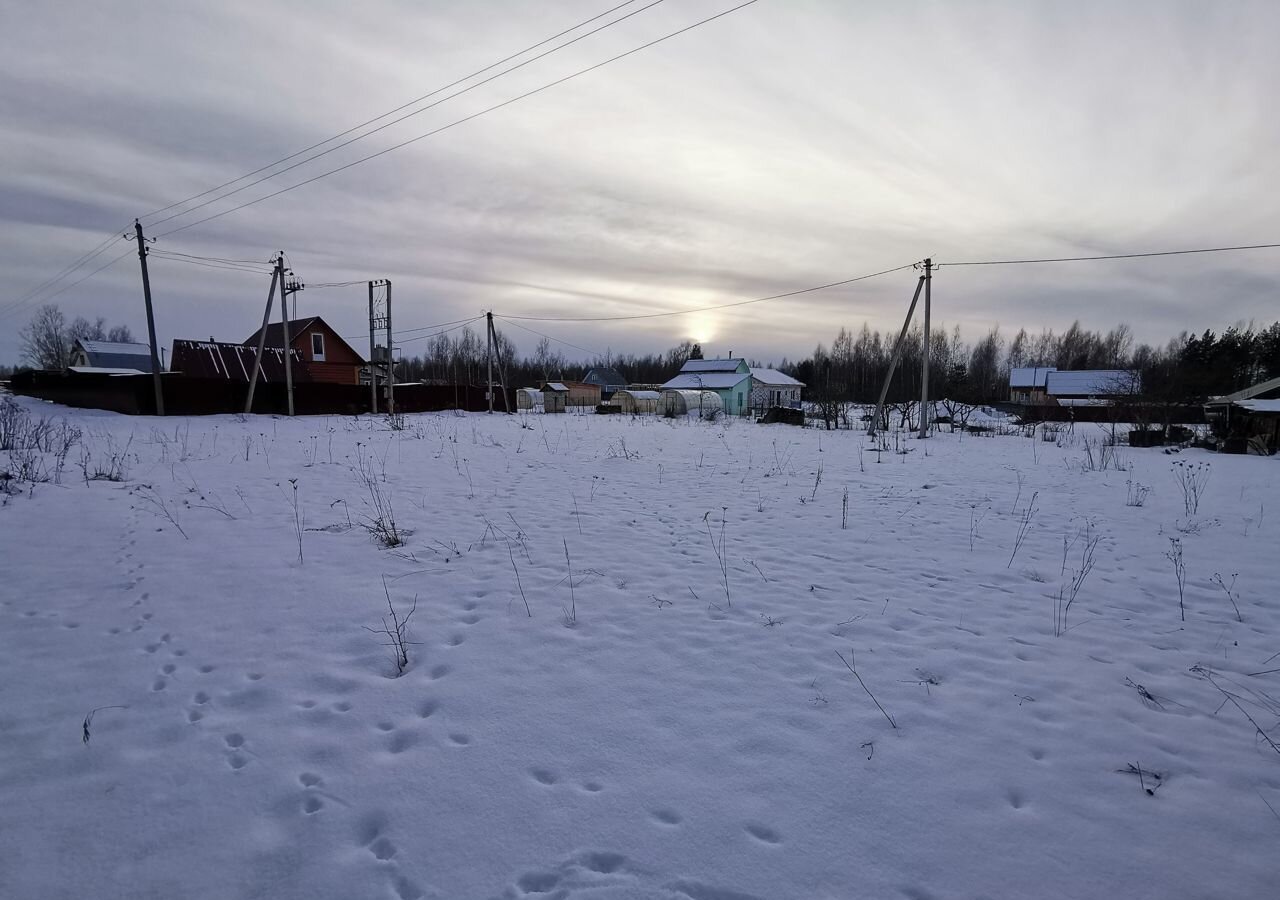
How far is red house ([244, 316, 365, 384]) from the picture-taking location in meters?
38.2

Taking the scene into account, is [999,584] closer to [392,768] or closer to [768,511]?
[768,511]

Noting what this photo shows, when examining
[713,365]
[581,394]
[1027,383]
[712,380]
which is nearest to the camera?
[712,380]

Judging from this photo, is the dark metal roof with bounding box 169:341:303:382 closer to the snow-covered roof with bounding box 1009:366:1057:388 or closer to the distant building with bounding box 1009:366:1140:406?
the distant building with bounding box 1009:366:1140:406

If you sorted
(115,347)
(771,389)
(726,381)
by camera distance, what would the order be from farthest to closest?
1. (771,389)
2. (726,381)
3. (115,347)

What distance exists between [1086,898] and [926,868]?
1.73ft

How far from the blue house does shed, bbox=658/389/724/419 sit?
432 inches

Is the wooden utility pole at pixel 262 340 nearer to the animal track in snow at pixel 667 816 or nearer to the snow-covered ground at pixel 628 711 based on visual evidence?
the snow-covered ground at pixel 628 711

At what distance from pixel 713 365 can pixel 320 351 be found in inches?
1396

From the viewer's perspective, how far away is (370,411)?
2961 centimetres

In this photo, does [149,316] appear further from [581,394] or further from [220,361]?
[581,394]

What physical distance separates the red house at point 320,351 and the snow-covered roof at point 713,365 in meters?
32.0

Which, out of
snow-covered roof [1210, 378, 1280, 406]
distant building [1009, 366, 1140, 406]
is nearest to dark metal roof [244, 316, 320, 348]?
snow-covered roof [1210, 378, 1280, 406]

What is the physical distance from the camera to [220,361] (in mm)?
32938

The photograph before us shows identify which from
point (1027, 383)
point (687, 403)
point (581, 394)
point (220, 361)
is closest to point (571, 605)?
point (687, 403)
